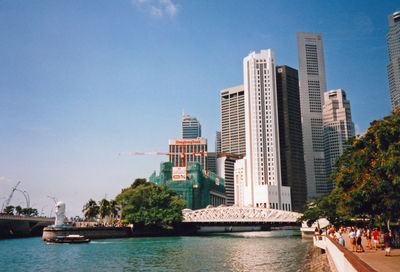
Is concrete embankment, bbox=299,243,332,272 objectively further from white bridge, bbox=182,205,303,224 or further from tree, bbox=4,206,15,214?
tree, bbox=4,206,15,214

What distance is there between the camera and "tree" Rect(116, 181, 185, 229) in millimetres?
113938

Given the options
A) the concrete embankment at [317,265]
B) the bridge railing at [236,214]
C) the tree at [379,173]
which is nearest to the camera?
the tree at [379,173]

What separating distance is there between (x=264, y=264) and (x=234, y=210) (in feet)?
339

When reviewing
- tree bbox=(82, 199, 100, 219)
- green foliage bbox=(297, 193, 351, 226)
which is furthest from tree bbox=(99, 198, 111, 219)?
green foliage bbox=(297, 193, 351, 226)

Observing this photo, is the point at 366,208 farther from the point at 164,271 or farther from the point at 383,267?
the point at 164,271

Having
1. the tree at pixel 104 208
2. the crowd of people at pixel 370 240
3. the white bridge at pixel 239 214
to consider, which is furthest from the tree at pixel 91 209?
the crowd of people at pixel 370 240

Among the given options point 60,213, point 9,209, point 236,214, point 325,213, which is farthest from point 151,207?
point 9,209

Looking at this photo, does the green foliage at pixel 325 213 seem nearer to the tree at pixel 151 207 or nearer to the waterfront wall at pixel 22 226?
the tree at pixel 151 207

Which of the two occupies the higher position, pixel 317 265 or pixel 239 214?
pixel 239 214

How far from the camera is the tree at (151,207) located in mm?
113938

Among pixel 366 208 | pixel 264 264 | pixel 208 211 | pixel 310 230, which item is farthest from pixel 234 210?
pixel 366 208

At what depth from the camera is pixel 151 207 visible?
11825 centimetres

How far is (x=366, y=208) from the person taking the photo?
38.2m

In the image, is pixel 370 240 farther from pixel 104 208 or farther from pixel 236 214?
pixel 236 214
